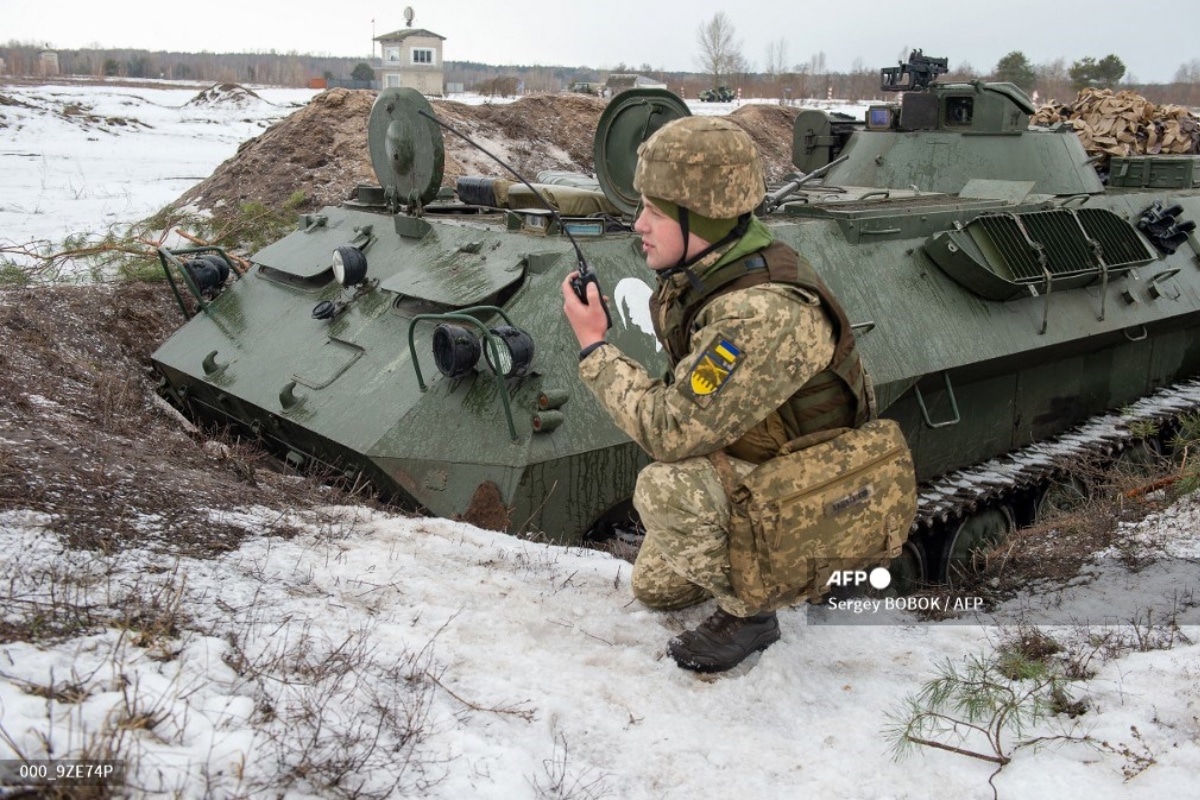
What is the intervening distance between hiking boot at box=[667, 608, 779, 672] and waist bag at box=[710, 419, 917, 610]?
142mm

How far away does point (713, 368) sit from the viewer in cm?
316

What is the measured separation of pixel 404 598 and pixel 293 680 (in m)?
0.82

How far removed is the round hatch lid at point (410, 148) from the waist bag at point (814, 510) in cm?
296

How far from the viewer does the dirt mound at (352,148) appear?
1377 centimetres

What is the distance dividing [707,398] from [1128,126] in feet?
40.5

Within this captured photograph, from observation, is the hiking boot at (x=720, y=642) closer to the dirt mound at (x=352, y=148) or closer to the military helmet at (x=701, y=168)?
the military helmet at (x=701, y=168)

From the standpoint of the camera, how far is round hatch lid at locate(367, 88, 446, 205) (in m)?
5.80

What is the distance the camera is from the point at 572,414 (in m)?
4.62

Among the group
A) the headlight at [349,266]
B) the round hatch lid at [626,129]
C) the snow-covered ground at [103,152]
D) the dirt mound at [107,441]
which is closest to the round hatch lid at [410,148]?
the headlight at [349,266]

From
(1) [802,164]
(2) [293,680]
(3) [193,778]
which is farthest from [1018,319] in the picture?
(3) [193,778]

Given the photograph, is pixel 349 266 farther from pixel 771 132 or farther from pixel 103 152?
pixel 771 132

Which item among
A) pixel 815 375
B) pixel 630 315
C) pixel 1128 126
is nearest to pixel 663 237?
pixel 815 375

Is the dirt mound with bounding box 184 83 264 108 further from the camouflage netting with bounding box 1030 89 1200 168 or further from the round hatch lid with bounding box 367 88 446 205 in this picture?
the round hatch lid with bounding box 367 88 446 205

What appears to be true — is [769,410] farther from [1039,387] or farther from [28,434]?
[1039,387]
